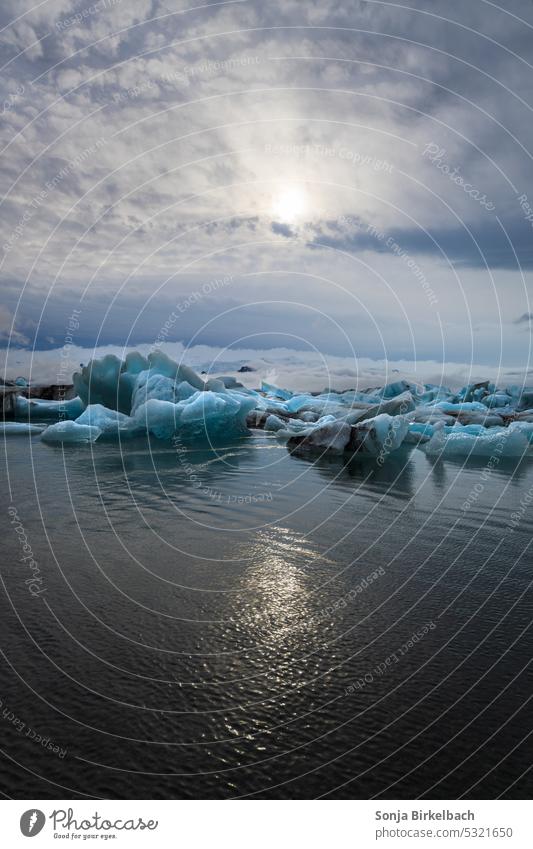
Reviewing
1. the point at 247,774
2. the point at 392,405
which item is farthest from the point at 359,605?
the point at 392,405

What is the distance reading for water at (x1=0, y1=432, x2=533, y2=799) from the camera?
10.7 feet

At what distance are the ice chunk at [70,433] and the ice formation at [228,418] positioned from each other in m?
0.04

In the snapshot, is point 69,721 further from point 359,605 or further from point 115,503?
point 115,503

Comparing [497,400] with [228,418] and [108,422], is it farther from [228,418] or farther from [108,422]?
[108,422]

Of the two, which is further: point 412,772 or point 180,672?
point 180,672

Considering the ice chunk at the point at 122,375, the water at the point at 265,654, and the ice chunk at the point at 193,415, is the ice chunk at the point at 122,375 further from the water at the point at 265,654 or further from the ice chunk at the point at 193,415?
the water at the point at 265,654

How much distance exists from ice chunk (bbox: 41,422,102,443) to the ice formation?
4cm

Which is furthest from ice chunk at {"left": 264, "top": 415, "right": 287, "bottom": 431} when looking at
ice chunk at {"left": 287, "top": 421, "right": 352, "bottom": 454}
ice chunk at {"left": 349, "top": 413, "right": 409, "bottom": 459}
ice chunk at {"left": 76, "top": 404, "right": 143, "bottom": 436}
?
ice chunk at {"left": 349, "top": 413, "right": 409, "bottom": 459}

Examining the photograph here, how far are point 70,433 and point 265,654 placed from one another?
826 inches

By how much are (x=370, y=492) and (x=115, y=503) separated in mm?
6367

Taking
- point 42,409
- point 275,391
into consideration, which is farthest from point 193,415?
point 275,391

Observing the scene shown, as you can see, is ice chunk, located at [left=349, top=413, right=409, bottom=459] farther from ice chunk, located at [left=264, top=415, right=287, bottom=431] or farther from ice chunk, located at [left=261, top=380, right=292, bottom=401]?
ice chunk, located at [left=261, top=380, right=292, bottom=401]

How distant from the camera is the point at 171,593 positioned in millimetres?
6031
